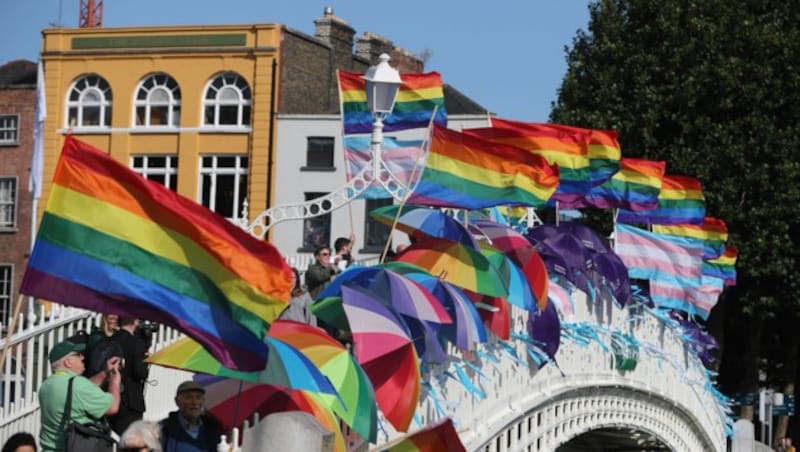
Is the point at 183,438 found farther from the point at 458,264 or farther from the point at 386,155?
the point at 386,155

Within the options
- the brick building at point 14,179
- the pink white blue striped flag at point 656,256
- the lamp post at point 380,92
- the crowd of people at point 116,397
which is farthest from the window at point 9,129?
the crowd of people at point 116,397

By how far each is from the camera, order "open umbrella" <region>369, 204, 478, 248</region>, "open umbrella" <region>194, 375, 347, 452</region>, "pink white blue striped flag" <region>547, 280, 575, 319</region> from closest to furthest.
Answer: "open umbrella" <region>194, 375, 347, 452</region> < "open umbrella" <region>369, 204, 478, 248</region> < "pink white blue striped flag" <region>547, 280, 575, 319</region>

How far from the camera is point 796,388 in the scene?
6028 cm

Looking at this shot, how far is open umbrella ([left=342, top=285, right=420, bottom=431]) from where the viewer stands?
56.6 feet

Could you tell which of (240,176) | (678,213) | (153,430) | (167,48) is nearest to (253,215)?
(240,176)

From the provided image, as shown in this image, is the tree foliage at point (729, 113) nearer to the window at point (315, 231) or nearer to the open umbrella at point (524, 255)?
the window at point (315, 231)

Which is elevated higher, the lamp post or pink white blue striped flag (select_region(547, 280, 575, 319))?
the lamp post

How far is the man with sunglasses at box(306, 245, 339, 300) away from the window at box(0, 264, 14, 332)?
159 ft

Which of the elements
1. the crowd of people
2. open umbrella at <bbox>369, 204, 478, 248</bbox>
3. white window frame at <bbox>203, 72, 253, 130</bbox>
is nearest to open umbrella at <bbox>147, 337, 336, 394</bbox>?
the crowd of people

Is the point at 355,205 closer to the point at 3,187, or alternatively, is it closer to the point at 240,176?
the point at 240,176

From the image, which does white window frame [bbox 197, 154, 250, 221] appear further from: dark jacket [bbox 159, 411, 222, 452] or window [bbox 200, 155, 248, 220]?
dark jacket [bbox 159, 411, 222, 452]

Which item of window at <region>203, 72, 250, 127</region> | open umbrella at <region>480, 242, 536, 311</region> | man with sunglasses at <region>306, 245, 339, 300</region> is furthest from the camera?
window at <region>203, 72, 250, 127</region>

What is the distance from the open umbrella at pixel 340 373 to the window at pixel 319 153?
49.0 metres

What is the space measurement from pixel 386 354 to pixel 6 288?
52508 millimetres
